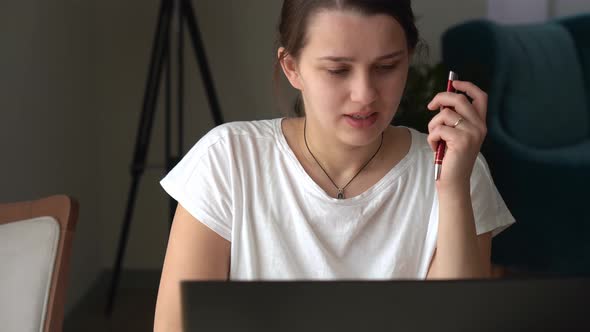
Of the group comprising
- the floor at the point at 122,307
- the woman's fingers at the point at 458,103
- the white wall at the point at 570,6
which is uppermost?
the woman's fingers at the point at 458,103

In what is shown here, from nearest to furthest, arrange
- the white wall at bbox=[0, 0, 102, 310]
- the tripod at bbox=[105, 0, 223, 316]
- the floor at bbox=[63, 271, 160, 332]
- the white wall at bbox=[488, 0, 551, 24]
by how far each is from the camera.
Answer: the white wall at bbox=[0, 0, 102, 310] → the tripod at bbox=[105, 0, 223, 316] → the floor at bbox=[63, 271, 160, 332] → the white wall at bbox=[488, 0, 551, 24]

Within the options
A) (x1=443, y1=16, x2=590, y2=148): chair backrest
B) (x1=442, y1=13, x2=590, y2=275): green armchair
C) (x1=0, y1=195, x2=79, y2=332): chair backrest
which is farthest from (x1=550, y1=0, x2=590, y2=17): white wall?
(x1=0, y1=195, x2=79, y2=332): chair backrest

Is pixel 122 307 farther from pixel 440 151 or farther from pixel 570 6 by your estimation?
pixel 570 6

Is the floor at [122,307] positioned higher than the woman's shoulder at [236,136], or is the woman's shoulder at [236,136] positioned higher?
the woman's shoulder at [236,136]

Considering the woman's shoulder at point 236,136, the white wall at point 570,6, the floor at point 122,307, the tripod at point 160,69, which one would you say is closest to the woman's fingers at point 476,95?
the woman's shoulder at point 236,136

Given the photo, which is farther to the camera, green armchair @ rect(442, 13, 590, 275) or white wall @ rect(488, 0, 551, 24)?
white wall @ rect(488, 0, 551, 24)

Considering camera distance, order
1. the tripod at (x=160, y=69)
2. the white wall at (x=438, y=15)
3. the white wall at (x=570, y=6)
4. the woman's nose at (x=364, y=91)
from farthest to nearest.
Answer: the white wall at (x=570, y=6) → the white wall at (x=438, y=15) → the tripod at (x=160, y=69) → the woman's nose at (x=364, y=91)

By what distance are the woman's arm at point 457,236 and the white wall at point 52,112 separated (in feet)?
5.05

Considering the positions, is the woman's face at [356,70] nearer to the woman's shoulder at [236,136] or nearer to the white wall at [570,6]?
the woman's shoulder at [236,136]

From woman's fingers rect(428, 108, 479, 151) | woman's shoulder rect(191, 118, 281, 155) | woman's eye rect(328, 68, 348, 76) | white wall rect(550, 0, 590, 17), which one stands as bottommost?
white wall rect(550, 0, 590, 17)

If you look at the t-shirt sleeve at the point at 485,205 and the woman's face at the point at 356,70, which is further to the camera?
the t-shirt sleeve at the point at 485,205

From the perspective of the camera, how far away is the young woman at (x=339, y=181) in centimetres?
113

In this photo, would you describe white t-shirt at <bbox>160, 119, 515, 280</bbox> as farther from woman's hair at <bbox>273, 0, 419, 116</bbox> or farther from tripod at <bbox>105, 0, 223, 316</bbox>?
tripod at <bbox>105, 0, 223, 316</bbox>

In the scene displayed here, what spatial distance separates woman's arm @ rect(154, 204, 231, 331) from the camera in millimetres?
1133
